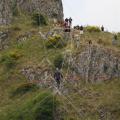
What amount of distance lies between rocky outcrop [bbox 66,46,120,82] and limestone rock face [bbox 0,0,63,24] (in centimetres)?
1797

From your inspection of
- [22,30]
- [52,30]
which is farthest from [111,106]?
[22,30]

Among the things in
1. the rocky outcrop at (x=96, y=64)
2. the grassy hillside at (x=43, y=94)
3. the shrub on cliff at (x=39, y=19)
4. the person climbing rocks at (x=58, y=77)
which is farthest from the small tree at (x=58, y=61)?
the shrub on cliff at (x=39, y=19)

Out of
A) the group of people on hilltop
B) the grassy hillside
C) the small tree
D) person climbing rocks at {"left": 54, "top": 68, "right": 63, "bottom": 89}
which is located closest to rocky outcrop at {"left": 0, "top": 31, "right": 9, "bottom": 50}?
the grassy hillside

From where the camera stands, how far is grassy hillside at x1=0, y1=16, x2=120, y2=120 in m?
46.2

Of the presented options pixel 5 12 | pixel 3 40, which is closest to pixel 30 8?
pixel 5 12

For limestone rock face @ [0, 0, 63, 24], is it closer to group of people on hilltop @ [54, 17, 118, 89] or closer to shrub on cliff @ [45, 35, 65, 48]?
group of people on hilltop @ [54, 17, 118, 89]

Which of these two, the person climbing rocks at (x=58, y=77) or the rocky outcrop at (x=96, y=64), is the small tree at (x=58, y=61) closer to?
the rocky outcrop at (x=96, y=64)

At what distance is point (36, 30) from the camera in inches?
2547

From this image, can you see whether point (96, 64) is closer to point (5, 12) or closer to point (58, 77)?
point (58, 77)

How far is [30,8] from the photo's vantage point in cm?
7325

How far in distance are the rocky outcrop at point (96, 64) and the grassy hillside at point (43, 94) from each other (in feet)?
3.40

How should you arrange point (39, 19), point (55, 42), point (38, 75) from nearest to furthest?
point (38, 75)
point (55, 42)
point (39, 19)

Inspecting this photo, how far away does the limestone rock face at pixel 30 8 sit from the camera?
227 ft

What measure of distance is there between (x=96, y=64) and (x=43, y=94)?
7455 mm
